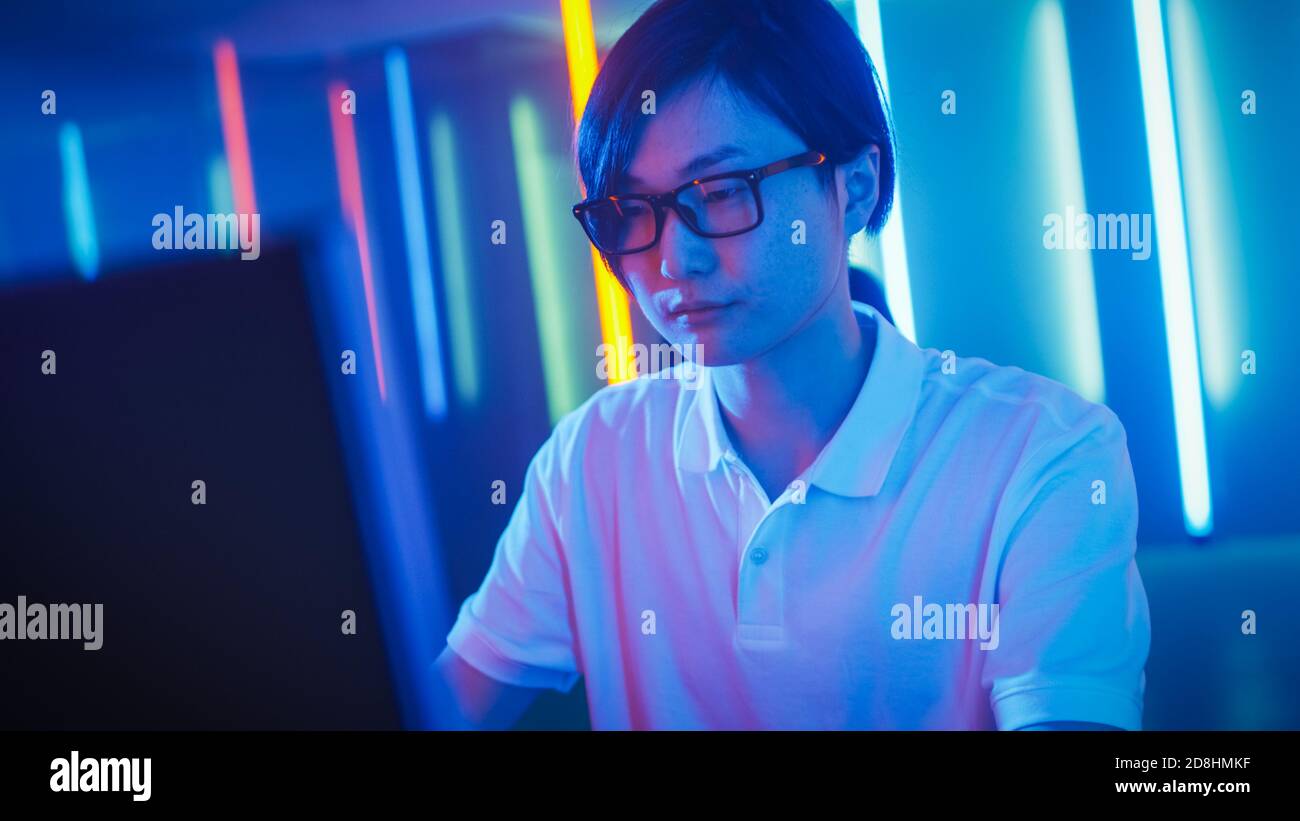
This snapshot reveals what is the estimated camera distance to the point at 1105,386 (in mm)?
1596

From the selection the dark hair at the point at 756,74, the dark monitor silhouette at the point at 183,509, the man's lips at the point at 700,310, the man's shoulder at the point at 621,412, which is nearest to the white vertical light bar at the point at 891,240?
the dark hair at the point at 756,74

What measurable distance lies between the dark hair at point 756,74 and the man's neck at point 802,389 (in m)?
0.19

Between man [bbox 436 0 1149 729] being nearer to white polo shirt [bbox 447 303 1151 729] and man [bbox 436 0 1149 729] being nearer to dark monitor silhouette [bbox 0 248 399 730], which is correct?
white polo shirt [bbox 447 303 1151 729]

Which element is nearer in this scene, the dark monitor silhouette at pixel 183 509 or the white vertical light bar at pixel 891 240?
the white vertical light bar at pixel 891 240

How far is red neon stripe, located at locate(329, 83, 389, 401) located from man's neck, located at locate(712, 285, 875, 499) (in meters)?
0.63

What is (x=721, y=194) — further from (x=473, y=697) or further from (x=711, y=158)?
(x=473, y=697)

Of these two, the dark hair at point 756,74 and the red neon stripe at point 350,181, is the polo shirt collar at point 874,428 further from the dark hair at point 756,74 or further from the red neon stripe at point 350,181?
the red neon stripe at point 350,181

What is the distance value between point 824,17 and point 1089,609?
998 millimetres

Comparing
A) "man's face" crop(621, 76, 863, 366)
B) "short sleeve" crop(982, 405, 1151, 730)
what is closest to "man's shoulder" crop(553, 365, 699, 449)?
"man's face" crop(621, 76, 863, 366)

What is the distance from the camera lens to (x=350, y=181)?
66.3 inches

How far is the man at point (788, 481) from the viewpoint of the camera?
1487 mm

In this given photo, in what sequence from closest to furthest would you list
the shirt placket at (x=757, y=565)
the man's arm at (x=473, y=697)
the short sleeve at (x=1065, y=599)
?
1. the short sleeve at (x=1065, y=599)
2. the shirt placket at (x=757, y=565)
3. the man's arm at (x=473, y=697)

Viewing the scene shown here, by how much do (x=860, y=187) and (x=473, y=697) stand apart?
106cm

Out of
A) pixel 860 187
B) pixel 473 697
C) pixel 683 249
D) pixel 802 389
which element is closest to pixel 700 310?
pixel 683 249
